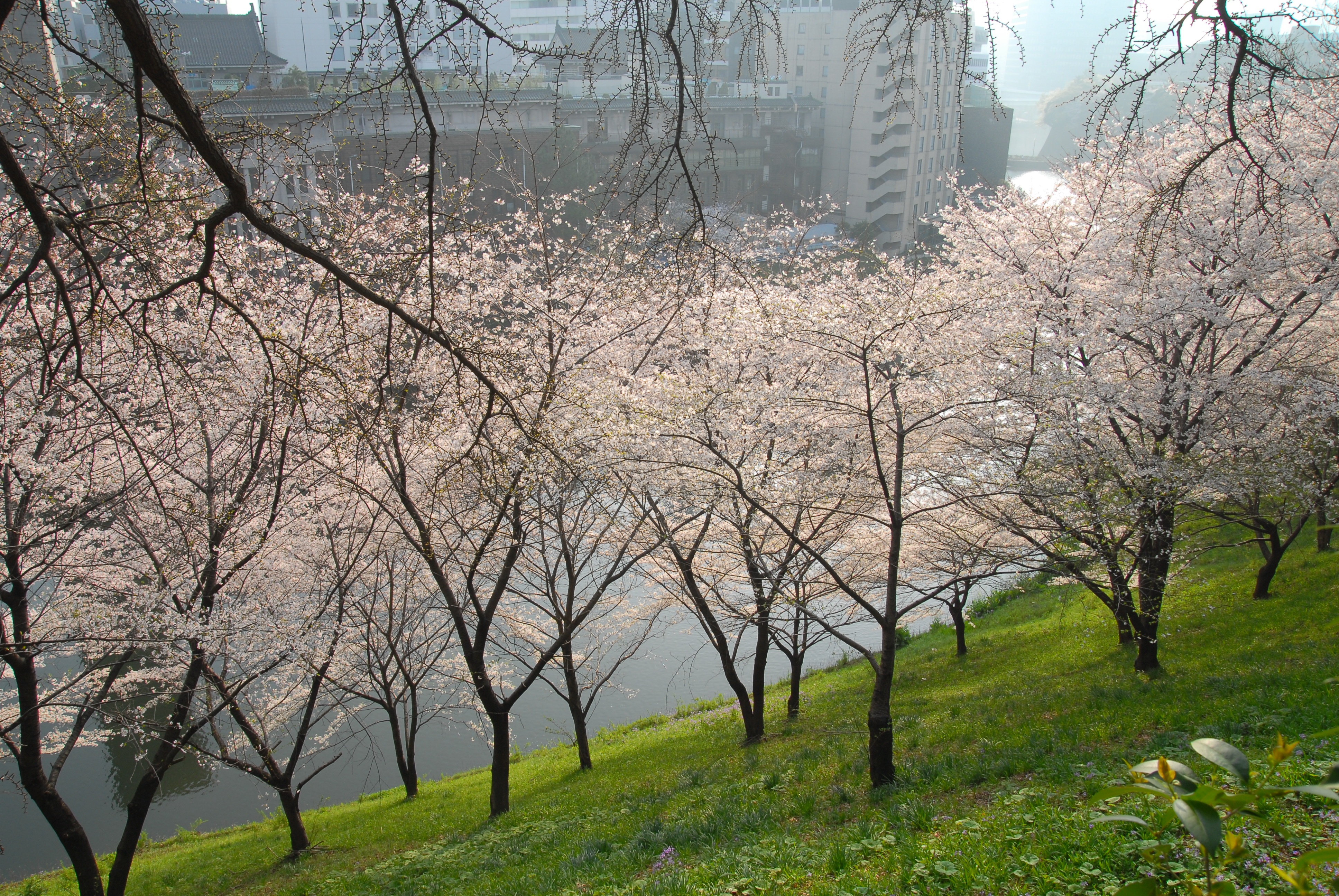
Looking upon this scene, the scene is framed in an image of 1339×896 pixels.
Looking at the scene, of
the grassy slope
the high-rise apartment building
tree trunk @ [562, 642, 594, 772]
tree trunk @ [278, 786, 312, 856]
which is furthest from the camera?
the high-rise apartment building

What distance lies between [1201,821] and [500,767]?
28.2ft

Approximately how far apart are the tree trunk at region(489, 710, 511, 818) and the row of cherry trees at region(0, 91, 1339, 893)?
0.03 meters

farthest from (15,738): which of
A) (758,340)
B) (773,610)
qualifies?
(758,340)

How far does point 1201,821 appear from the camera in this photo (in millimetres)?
1214

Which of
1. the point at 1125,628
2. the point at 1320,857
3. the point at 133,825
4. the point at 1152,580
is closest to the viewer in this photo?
the point at 1320,857

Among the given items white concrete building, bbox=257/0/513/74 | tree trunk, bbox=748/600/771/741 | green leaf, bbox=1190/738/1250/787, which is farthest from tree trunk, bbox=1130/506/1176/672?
white concrete building, bbox=257/0/513/74

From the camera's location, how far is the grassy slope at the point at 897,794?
156 inches

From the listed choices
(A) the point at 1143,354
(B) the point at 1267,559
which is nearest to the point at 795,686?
(A) the point at 1143,354

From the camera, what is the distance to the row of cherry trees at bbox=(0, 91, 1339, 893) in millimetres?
6770

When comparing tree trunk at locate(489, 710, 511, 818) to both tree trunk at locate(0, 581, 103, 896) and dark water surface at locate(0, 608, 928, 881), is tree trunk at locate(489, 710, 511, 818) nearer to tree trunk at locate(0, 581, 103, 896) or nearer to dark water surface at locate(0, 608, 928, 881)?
dark water surface at locate(0, 608, 928, 881)

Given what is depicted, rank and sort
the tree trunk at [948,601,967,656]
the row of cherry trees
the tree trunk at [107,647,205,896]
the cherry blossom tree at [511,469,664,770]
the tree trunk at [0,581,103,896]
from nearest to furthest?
1. the tree trunk at [0,581,103,896]
2. the row of cherry trees
3. the tree trunk at [107,647,205,896]
4. the cherry blossom tree at [511,469,664,770]
5. the tree trunk at [948,601,967,656]

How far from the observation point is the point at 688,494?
302 inches

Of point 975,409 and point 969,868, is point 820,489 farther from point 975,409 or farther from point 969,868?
point 969,868

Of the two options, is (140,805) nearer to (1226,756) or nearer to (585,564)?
(585,564)
